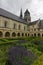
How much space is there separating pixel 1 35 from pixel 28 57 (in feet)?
115

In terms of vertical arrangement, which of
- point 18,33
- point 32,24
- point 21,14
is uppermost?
point 21,14

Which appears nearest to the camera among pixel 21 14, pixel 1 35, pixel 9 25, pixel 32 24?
pixel 1 35

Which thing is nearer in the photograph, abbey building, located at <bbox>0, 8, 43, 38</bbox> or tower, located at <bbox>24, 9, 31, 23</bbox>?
abbey building, located at <bbox>0, 8, 43, 38</bbox>

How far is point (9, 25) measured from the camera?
57875 millimetres

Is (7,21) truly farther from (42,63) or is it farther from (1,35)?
(42,63)

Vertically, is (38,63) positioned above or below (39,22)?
below

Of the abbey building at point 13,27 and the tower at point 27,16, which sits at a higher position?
the tower at point 27,16

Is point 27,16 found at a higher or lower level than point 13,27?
higher

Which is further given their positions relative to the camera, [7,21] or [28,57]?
[7,21]

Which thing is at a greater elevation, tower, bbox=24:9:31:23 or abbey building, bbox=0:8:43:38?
tower, bbox=24:9:31:23

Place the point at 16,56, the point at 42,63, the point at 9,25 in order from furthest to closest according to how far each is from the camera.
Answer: the point at 9,25, the point at 16,56, the point at 42,63

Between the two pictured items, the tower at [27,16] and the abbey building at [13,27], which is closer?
the abbey building at [13,27]

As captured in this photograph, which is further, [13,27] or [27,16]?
[27,16]

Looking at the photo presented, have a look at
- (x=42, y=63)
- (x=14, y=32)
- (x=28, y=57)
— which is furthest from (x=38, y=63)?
(x=14, y=32)
